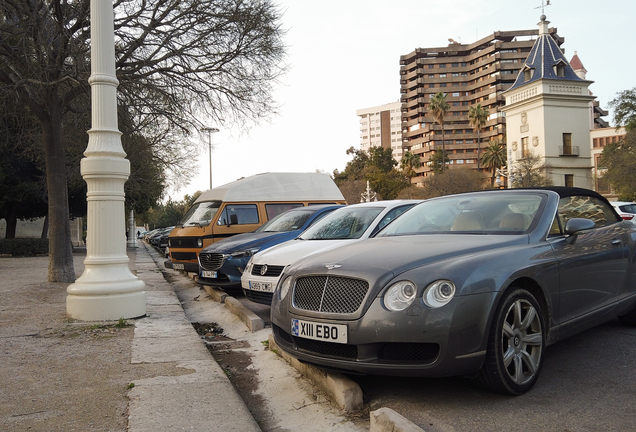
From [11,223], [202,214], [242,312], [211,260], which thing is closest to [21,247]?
[11,223]

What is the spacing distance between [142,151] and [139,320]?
36.8ft

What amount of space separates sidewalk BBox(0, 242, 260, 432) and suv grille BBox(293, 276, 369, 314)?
0.83m

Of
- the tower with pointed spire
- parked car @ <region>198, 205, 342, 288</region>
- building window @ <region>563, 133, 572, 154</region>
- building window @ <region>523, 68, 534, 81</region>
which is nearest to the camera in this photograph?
parked car @ <region>198, 205, 342, 288</region>

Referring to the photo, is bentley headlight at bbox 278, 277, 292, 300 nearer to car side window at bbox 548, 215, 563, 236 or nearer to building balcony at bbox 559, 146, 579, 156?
car side window at bbox 548, 215, 563, 236

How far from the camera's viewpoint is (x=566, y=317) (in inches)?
172

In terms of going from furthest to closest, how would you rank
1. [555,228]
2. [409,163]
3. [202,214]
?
[409,163], [202,214], [555,228]

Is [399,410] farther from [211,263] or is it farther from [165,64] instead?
[165,64]

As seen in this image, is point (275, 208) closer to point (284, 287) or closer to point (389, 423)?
point (284, 287)

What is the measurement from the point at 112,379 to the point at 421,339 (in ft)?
8.28

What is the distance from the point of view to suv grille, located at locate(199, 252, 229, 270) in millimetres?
9828

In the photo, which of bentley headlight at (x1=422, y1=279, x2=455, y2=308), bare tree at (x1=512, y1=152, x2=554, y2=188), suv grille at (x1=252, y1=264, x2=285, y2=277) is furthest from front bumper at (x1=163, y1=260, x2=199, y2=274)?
bare tree at (x1=512, y1=152, x2=554, y2=188)

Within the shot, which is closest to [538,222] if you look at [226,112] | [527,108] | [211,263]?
[211,263]

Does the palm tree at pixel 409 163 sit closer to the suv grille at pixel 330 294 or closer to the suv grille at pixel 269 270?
the suv grille at pixel 269 270

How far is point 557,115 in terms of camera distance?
63812 millimetres
